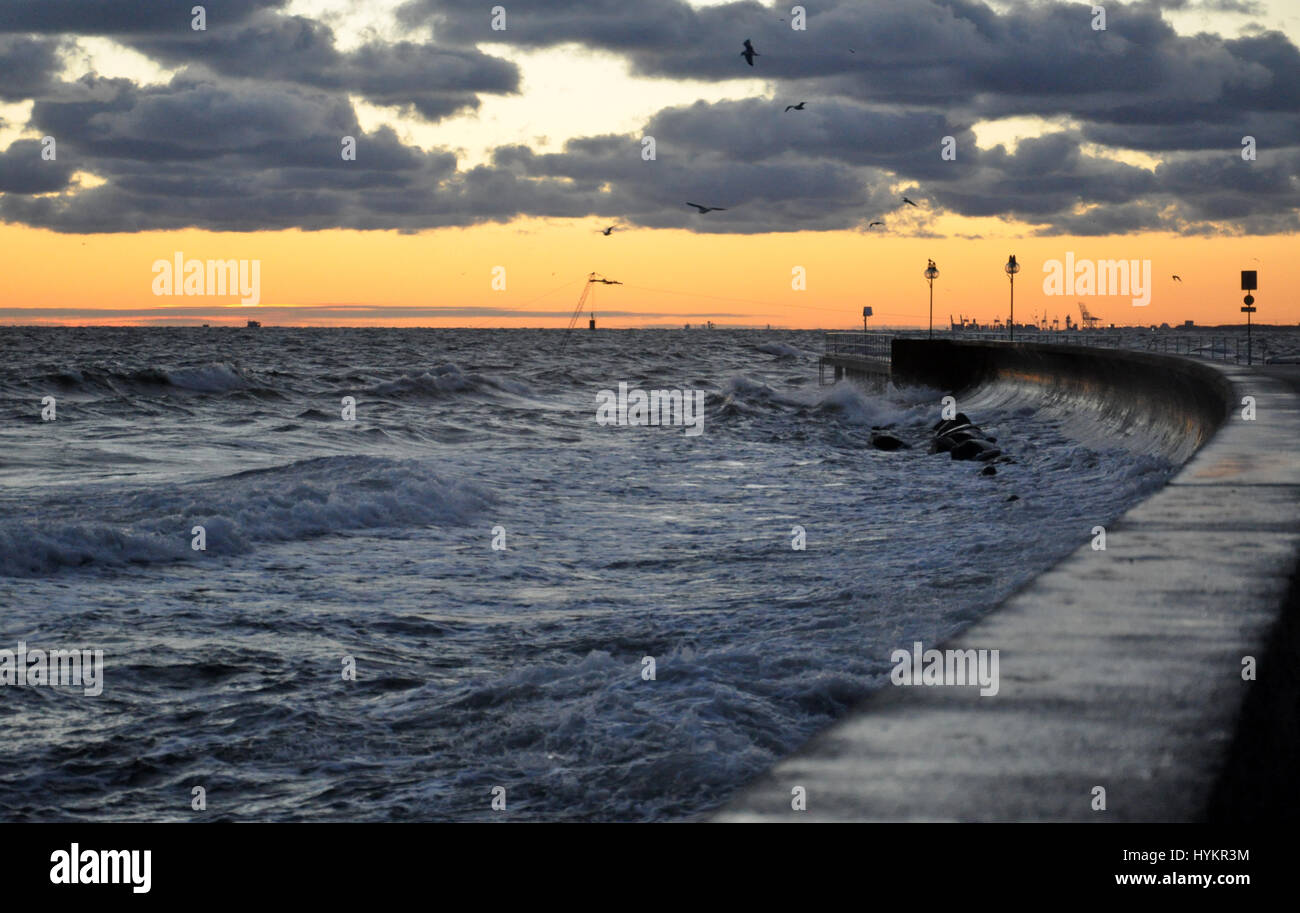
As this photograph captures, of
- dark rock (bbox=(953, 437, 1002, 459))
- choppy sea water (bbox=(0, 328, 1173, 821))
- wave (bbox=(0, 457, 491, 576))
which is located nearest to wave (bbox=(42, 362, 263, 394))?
choppy sea water (bbox=(0, 328, 1173, 821))

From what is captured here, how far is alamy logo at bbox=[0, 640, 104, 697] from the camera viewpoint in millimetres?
7773

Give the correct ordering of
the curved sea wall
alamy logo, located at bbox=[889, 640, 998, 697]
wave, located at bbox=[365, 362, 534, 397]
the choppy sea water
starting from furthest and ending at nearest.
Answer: wave, located at bbox=[365, 362, 534, 397], the choppy sea water, alamy logo, located at bbox=[889, 640, 998, 697], the curved sea wall

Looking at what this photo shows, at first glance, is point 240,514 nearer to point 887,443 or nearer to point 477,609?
point 477,609

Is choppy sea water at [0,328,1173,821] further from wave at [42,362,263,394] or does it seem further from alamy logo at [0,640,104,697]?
wave at [42,362,263,394]

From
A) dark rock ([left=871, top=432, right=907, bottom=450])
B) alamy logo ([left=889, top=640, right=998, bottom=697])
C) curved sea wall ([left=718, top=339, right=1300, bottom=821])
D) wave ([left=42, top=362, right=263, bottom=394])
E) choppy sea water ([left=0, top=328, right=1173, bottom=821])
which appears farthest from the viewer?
wave ([left=42, top=362, right=263, bottom=394])

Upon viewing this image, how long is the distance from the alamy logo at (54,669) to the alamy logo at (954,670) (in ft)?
19.2

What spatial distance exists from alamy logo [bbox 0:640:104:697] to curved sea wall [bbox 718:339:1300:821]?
6037mm

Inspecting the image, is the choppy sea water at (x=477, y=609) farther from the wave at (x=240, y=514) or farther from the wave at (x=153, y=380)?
the wave at (x=153, y=380)

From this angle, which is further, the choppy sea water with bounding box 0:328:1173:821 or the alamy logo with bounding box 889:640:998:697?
the choppy sea water with bounding box 0:328:1173:821

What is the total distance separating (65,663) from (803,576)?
20.9ft

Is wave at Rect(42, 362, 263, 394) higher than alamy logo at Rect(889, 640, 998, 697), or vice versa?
wave at Rect(42, 362, 263, 394)
